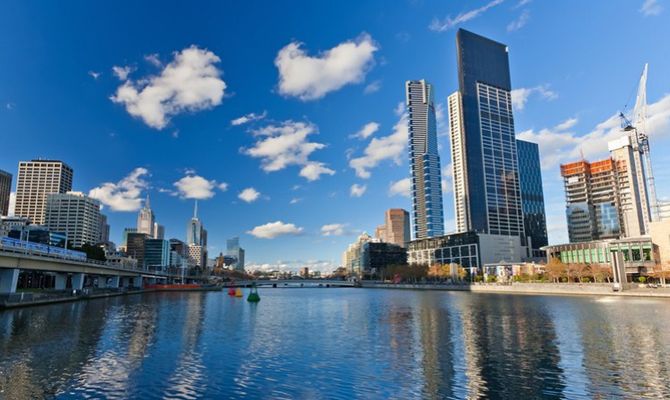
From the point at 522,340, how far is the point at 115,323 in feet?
172

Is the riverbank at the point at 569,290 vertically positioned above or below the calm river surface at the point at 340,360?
above

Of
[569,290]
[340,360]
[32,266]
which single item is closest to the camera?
[340,360]

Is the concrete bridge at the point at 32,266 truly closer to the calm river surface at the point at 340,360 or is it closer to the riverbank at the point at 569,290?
the calm river surface at the point at 340,360

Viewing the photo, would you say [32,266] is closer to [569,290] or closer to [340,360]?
[340,360]

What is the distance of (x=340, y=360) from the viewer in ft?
114

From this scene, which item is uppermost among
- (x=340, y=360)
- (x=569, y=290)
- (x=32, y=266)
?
(x=32, y=266)

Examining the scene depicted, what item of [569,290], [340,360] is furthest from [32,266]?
[569,290]

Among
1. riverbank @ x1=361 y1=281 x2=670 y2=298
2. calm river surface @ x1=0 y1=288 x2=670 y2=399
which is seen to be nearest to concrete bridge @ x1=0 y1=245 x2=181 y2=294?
calm river surface @ x1=0 y1=288 x2=670 y2=399

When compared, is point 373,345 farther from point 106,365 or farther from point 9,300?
point 9,300

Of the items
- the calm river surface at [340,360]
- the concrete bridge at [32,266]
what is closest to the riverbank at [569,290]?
the calm river surface at [340,360]

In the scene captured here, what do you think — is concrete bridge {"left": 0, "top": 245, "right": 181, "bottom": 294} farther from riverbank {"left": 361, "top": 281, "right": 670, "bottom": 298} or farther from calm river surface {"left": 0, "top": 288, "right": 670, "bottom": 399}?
riverbank {"left": 361, "top": 281, "right": 670, "bottom": 298}

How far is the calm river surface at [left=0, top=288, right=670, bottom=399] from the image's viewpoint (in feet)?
85.1

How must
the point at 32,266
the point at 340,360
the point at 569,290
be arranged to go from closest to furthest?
1. the point at 340,360
2. the point at 32,266
3. the point at 569,290

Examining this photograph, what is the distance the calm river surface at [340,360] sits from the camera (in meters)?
25.9
